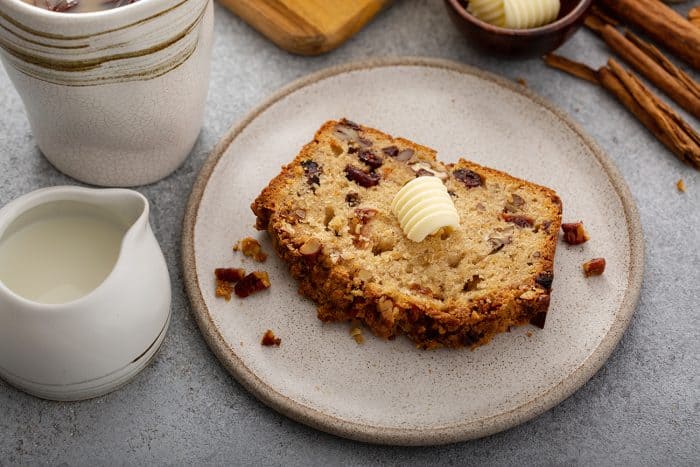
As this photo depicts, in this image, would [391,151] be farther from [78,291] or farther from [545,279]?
[78,291]

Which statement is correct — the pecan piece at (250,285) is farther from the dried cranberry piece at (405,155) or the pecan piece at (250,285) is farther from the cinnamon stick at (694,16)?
the cinnamon stick at (694,16)

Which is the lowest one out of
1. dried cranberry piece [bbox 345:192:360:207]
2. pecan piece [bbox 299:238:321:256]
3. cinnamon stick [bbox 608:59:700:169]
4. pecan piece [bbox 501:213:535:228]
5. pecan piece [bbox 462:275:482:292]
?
pecan piece [bbox 299:238:321:256]

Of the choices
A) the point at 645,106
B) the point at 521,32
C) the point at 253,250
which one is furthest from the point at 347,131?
the point at 645,106

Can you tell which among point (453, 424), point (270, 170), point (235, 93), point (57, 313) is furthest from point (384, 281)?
point (235, 93)

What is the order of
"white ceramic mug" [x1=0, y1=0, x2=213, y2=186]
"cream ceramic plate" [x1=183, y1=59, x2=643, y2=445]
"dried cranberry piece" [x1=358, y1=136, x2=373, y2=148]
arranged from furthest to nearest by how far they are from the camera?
"dried cranberry piece" [x1=358, y1=136, x2=373, y2=148], "cream ceramic plate" [x1=183, y1=59, x2=643, y2=445], "white ceramic mug" [x1=0, y1=0, x2=213, y2=186]

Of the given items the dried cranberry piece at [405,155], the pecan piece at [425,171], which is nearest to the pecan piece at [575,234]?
the pecan piece at [425,171]

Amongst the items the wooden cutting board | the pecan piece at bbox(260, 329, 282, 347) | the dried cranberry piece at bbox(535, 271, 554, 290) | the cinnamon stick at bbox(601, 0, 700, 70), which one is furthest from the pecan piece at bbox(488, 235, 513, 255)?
the cinnamon stick at bbox(601, 0, 700, 70)

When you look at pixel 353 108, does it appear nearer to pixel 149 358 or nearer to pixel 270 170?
pixel 270 170

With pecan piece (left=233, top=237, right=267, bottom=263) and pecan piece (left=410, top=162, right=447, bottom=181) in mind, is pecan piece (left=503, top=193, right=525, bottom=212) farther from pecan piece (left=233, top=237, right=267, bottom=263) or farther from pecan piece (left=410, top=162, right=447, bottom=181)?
pecan piece (left=233, top=237, right=267, bottom=263)
